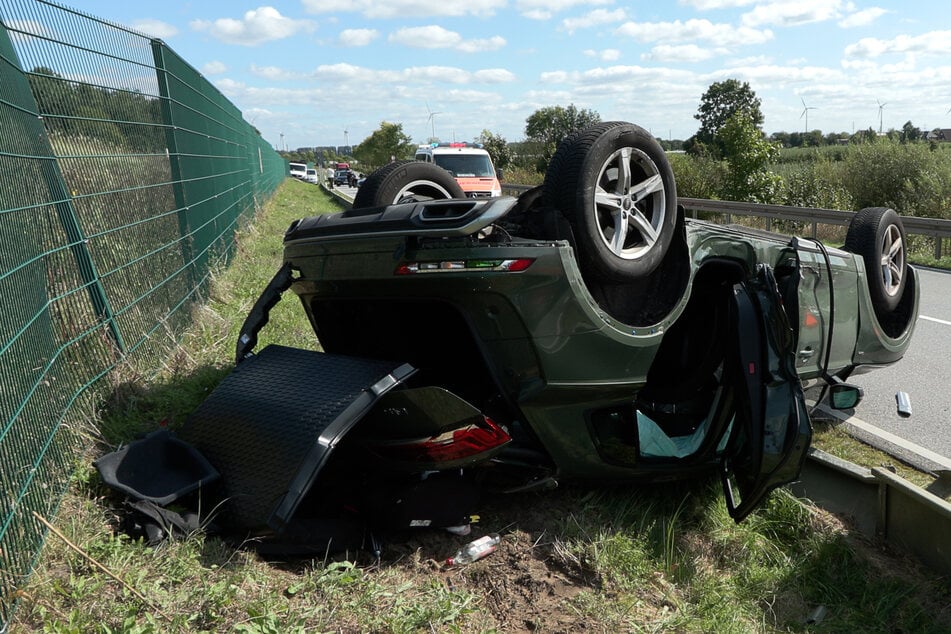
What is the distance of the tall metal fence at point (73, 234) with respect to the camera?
115 inches

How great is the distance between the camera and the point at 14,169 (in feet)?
10.6

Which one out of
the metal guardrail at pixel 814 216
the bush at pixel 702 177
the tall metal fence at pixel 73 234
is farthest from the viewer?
the bush at pixel 702 177

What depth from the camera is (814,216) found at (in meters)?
15.5

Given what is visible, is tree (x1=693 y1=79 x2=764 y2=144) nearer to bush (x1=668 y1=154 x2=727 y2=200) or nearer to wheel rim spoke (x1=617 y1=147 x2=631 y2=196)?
bush (x1=668 y1=154 x2=727 y2=200)

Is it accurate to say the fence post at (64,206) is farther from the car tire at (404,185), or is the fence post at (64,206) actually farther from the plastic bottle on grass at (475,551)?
the plastic bottle on grass at (475,551)

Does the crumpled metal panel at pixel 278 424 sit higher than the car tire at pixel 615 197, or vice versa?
the car tire at pixel 615 197

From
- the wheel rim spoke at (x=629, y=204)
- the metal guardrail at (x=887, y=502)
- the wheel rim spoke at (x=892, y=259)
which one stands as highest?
the wheel rim spoke at (x=629, y=204)

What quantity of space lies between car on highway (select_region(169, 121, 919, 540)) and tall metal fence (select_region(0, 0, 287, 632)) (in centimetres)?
74

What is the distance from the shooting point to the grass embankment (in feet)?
8.87

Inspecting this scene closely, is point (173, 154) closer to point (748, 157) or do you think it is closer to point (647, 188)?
point (647, 188)

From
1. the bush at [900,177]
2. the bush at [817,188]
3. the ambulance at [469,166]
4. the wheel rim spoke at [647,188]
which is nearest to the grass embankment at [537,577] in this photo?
the wheel rim spoke at [647,188]

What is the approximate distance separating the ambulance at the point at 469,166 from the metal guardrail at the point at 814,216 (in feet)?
16.9

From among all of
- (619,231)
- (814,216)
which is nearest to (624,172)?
(619,231)

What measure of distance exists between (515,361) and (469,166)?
17082 millimetres
